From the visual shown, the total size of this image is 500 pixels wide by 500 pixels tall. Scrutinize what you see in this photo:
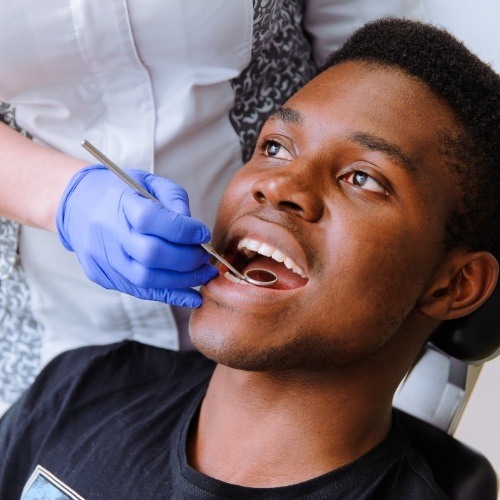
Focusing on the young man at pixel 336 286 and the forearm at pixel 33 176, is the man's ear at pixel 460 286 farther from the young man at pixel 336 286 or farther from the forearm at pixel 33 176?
the forearm at pixel 33 176

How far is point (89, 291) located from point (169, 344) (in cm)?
20

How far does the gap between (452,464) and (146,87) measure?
876 millimetres

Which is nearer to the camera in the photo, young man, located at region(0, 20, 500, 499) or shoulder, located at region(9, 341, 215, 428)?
young man, located at region(0, 20, 500, 499)

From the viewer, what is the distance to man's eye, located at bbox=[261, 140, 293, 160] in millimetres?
1335

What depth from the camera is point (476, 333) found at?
4.37 feet

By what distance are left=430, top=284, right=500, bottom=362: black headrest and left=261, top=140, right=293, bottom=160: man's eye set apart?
0.41 m

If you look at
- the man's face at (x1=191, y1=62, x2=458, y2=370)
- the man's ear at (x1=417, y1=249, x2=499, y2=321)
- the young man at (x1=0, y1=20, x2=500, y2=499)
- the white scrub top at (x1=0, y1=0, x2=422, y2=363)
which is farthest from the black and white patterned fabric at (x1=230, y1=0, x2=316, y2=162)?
the man's ear at (x1=417, y1=249, x2=499, y2=321)

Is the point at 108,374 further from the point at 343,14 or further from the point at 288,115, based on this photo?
the point at 343,14

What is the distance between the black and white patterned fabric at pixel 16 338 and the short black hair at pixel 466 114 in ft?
2.78

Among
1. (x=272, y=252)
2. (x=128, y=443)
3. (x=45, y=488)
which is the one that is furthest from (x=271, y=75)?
(x=45, y=488)

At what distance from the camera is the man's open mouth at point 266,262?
3.84ft

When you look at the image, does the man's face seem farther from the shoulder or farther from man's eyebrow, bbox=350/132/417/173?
the shoulder

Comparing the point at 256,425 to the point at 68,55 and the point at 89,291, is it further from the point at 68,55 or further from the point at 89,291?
the point at 68,55

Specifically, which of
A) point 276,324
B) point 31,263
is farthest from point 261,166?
point 31,263
